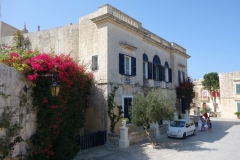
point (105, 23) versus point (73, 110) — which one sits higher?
point (105, 23)

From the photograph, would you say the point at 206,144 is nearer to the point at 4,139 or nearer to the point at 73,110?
the point at 73,110

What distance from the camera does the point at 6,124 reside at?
661 cm

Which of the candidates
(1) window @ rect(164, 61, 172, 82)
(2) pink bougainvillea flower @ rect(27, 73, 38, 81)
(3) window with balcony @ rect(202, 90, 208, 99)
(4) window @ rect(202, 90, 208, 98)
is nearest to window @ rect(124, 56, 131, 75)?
(1) window @ rect(164, 61, 172, 82)

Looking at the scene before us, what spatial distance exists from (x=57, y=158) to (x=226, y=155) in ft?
28.9

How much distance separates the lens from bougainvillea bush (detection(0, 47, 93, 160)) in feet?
26.1

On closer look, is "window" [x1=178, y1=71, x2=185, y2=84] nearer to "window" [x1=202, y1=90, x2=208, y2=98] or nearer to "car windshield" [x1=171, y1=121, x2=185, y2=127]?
"car windshield" [x1=171, y1=121, x2=185, y2=127]

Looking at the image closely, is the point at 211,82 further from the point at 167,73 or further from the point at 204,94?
the point at 167,73

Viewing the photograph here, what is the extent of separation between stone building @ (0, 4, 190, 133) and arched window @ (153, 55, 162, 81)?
1.25 feet

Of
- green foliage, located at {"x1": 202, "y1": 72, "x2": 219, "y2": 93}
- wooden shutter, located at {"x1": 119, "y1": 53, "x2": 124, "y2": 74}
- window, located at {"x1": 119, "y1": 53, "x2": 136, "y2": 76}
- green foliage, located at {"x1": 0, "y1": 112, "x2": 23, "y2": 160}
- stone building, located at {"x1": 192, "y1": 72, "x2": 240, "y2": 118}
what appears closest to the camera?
green foliage, located at {"x1": 0, "y1": 112, "x2": 23, "y2": 160}

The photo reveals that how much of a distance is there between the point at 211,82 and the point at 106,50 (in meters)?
34.2

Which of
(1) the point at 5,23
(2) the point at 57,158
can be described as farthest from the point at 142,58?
(1) the point at 5,23

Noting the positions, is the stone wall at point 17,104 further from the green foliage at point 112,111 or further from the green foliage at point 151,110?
the green foliage at point 151,110

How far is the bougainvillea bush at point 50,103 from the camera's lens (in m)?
7.94

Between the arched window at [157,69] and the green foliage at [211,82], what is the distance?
25.7 meters
